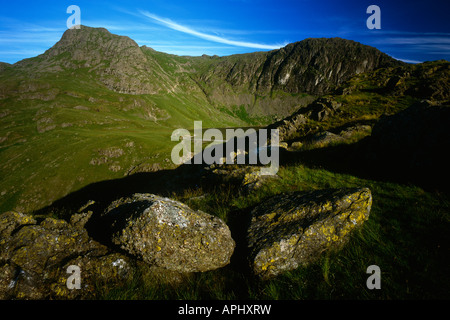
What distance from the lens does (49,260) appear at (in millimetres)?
4746

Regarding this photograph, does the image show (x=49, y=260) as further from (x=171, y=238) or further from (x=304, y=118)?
(x=304, y=118)

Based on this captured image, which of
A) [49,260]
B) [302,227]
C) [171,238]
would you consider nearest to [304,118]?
[302,227]

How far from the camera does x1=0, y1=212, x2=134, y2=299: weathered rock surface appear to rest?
4.11m

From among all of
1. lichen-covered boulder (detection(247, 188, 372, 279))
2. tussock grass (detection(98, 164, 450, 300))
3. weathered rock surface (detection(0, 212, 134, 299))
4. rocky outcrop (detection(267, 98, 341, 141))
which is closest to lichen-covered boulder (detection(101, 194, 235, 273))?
tussock grass (detection(98, 164, 450, 300))

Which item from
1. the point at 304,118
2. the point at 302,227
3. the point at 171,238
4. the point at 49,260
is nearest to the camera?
the point at 49,260

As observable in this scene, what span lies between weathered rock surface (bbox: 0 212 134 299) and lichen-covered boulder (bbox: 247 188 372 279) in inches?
142

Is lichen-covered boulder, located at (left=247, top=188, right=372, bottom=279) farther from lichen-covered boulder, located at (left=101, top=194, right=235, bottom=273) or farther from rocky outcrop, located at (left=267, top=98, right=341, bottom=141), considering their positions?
rocky outcrop, located at (left=267, top=98, right=341, bottom=141)

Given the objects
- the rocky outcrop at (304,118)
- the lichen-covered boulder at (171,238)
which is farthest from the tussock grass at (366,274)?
the rocky outcrop at (304,118)

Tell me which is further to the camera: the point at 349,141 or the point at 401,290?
the point at 349,141

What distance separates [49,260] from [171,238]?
3125 mm
